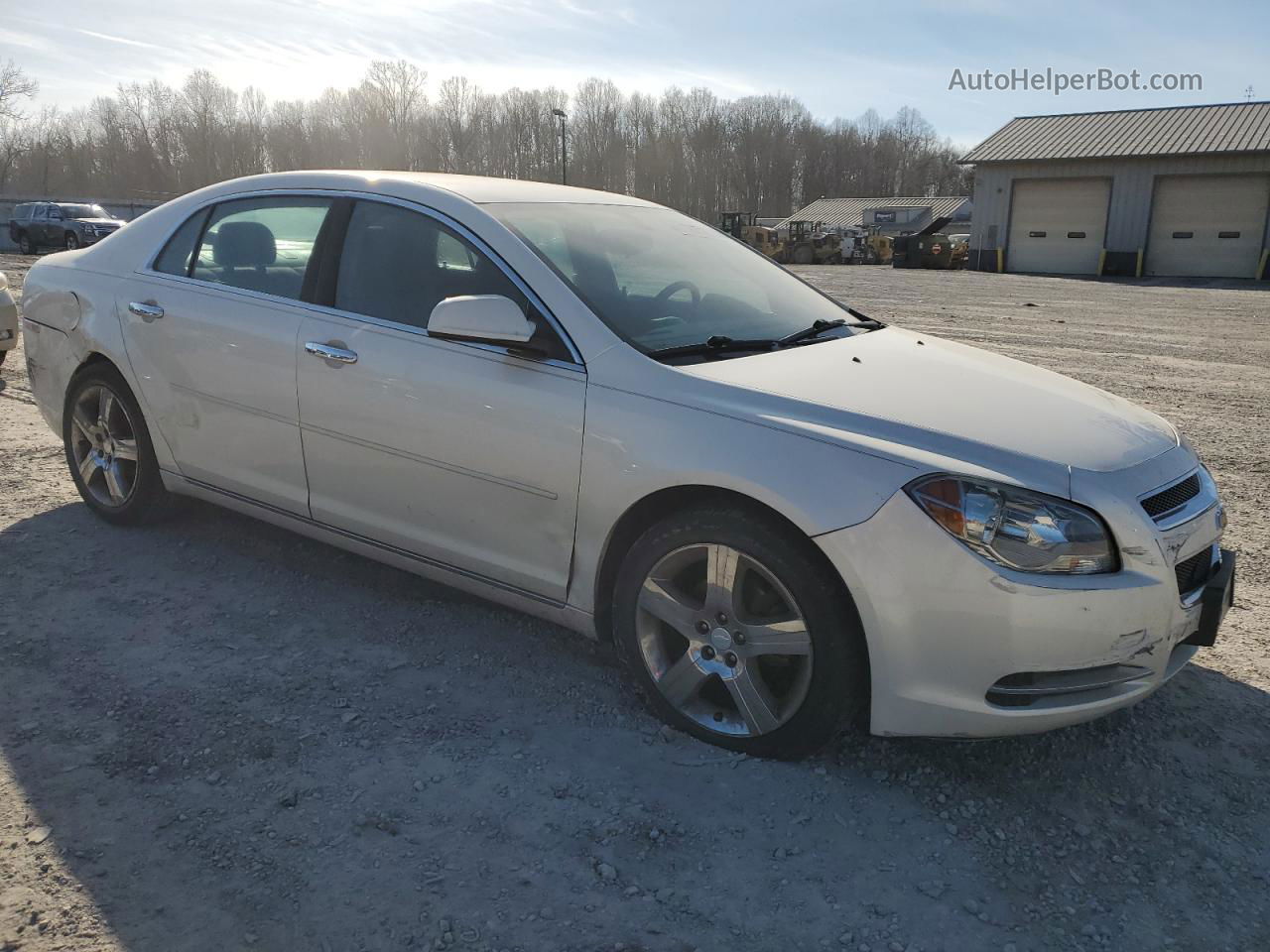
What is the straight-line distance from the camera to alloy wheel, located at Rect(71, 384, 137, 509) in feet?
14.7

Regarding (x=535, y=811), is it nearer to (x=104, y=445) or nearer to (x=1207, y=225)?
(x=104, y=445)

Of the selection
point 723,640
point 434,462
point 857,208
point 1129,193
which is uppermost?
point 857,208

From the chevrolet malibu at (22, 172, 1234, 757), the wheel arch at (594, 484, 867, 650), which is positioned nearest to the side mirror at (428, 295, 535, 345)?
the chevrolet malibu at (22, 172, 1234, 757)

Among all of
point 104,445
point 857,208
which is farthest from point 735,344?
point 857,208

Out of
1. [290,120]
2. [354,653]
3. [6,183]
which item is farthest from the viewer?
[290,120]

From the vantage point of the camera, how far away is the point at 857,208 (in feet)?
240

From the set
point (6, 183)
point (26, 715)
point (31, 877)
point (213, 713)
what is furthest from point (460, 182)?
point (6, 183)

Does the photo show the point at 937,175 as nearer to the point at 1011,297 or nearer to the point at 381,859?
the point at 1011,297

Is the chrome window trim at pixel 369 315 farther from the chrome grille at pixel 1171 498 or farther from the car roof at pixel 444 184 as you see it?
the chrome grille at pixel 1171 498

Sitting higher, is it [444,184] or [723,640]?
[444,184]

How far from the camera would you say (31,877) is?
7.64ft

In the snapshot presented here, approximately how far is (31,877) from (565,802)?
1292 millimetres

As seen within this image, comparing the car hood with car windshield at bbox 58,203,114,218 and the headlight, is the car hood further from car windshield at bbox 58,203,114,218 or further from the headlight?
car windshield at bbox 58,203,114,218

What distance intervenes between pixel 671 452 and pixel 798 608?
57 cm
